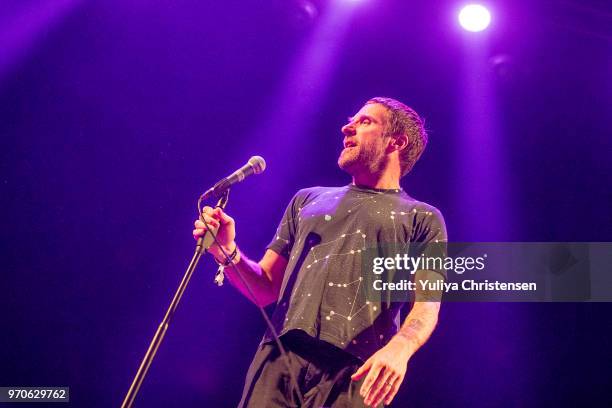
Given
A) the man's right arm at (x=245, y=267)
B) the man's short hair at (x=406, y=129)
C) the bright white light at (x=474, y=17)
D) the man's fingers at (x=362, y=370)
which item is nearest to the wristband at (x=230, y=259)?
the man's right arm at (x=245, y=267)

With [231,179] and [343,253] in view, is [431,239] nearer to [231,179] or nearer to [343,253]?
[343,253]

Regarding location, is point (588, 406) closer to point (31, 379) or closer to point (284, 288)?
point (284, 288)

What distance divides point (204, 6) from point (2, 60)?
1331 millimetres

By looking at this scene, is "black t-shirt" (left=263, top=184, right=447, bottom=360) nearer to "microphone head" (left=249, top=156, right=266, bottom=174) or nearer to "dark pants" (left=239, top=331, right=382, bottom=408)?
"dark pants" (left=239, top=331, right=382, bottom=408)

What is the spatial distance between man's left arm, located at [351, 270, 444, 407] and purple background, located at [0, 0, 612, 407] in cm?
150

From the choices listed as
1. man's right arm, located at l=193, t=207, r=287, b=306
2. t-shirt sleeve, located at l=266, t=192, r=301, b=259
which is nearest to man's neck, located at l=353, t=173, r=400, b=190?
t-shirt sleeve, located at l=266, t=192, r=301, b=259

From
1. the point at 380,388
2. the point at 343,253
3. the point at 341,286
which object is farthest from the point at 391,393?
the point at 343,253

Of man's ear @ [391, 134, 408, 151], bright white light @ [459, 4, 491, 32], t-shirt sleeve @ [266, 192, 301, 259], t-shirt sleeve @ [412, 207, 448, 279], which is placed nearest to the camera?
t-shirt sleeve @ [412, 207, 448, 279]

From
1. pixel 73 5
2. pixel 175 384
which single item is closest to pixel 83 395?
pixel 175 384

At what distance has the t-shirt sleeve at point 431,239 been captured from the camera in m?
2.09

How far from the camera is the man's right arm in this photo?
6.01 ft

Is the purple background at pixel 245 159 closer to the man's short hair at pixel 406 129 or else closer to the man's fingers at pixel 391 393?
the man's short hair at pixel 406 129

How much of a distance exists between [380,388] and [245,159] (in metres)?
2.26

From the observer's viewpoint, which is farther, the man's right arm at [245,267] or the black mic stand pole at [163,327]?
the man's right arm at [245,267]
